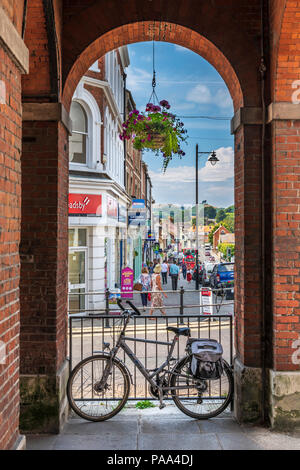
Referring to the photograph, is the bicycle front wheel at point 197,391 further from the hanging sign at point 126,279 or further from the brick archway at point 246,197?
the hanging sign at point 126,279

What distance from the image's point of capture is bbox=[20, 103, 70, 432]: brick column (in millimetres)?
4449

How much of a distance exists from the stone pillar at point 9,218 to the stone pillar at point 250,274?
257cm

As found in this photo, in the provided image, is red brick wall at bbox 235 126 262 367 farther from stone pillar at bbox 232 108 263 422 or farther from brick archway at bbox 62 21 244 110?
brick archway at bbox 62 21 244 110

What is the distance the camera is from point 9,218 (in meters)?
2.96

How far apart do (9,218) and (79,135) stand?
11.5m

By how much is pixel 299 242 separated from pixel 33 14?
3657 millimetres

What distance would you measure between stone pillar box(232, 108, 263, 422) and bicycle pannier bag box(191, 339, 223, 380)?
277mm

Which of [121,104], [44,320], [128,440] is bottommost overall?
[128,440]

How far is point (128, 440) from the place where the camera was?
4.25m

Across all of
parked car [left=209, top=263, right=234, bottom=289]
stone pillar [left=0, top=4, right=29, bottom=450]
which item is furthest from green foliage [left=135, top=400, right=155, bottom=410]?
parked car [left=209, top=263, right=234, bottom=289]

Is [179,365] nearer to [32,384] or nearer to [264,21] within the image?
[32,384]

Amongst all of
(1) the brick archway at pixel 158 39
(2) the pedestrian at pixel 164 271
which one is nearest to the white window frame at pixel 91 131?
(1) the brick archway at pixel 158 39

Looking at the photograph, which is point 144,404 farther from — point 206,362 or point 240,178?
point 240,178

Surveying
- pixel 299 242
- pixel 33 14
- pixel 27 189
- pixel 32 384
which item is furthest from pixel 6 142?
pixel 299 242
